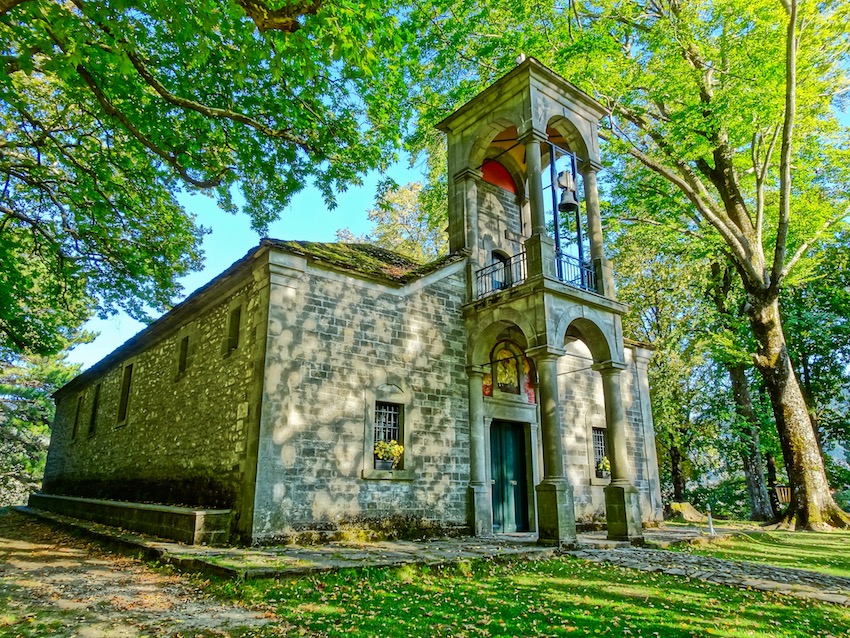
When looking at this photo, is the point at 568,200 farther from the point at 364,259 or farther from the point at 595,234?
the point at 364,259

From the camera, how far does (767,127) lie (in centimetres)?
1418

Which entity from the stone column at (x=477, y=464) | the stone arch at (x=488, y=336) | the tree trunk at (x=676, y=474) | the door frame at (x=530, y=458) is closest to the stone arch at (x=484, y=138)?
the stone arch at (x=488, y=336)

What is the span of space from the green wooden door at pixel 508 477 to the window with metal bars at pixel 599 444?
2.29 m

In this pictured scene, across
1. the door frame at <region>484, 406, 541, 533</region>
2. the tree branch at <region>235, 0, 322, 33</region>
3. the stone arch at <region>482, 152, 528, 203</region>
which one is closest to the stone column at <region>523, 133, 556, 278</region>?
the stone arch at <region>482, 152, 528, 203</region>

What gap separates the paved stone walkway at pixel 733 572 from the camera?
21.3 ft

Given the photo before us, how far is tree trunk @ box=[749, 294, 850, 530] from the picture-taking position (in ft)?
42.6

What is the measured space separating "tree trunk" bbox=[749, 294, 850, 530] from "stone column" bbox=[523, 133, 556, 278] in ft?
25.4

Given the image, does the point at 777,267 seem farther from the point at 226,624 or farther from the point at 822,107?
the point at 226,624

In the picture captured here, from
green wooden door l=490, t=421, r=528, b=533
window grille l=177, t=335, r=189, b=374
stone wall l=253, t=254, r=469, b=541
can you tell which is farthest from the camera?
window grille l=177, t=335, r=189, b=374

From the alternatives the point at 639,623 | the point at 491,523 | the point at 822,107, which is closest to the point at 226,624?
the point at 639,623

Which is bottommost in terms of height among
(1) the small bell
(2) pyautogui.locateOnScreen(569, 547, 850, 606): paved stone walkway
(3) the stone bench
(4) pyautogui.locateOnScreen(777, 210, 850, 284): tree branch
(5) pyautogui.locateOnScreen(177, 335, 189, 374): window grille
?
(2) pyautogui.locateOnScreen(569, 547, 850, 606): paved stone walkway

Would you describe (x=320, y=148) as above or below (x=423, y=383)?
above

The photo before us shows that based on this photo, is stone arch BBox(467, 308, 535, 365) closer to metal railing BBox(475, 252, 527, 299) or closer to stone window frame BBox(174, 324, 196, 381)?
metal railing BBox(475, 252, 527, 299)

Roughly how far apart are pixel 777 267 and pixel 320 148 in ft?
39.1
